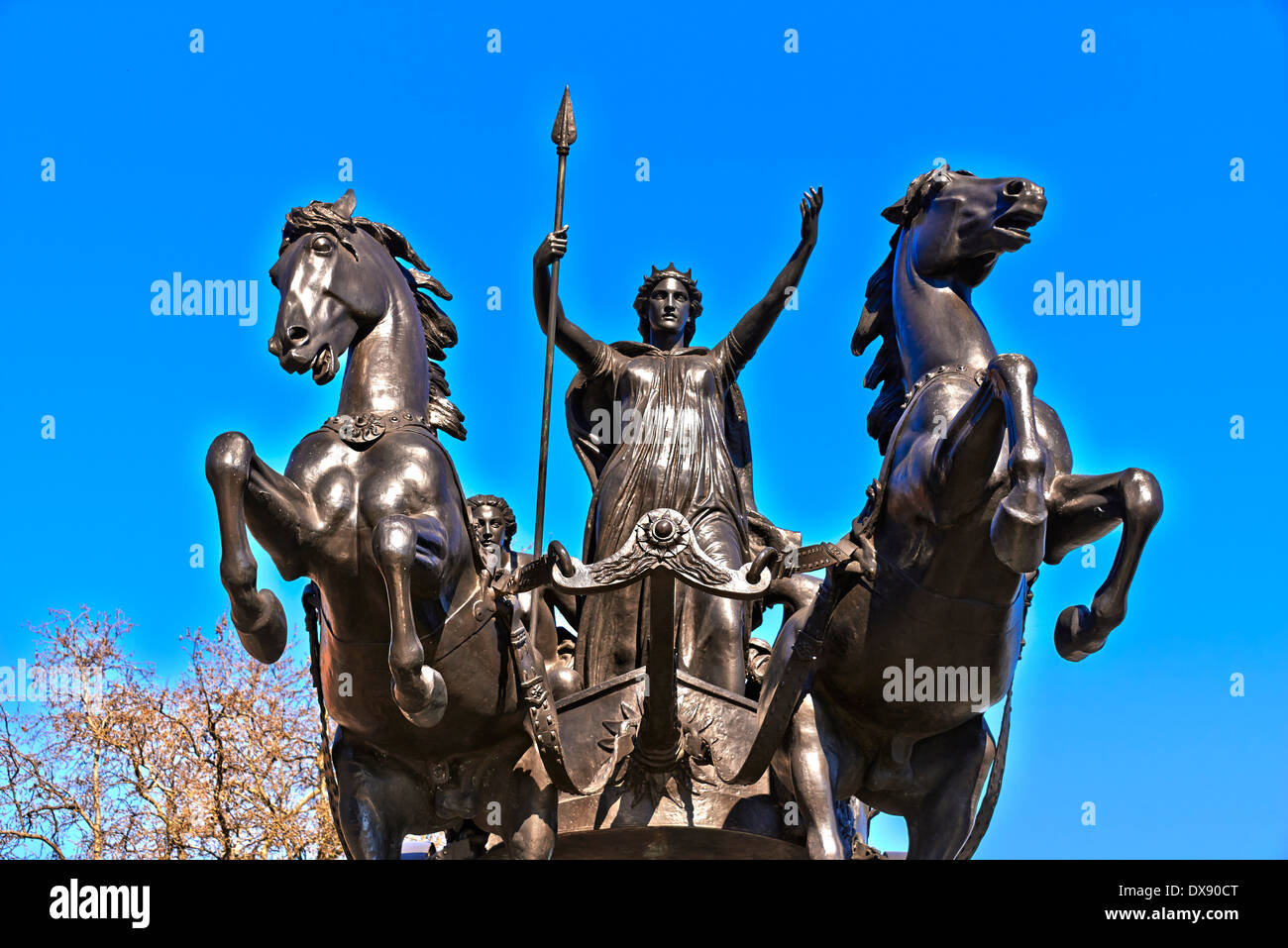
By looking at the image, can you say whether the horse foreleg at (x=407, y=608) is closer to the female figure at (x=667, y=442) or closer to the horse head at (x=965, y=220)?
the female figure at (x=667, y=442)

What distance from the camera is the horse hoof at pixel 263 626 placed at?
8148mm

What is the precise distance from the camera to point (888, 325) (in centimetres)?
980

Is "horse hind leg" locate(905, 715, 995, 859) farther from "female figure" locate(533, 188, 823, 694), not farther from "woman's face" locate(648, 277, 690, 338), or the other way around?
"woman's face" locate(648, 277, 690, 338)

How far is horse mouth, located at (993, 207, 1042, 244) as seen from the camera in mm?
9062

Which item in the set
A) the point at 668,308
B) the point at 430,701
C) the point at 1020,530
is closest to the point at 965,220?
the point at 1020,530

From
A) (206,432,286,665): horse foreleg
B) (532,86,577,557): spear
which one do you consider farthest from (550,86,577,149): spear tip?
(206,432,286,665): horse foreleg

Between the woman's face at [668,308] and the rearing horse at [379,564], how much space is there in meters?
1.96

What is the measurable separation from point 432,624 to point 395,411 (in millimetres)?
1134

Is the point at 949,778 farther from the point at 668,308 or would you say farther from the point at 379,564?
the point at 668,308

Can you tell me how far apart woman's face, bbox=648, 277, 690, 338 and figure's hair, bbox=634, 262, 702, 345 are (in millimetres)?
33

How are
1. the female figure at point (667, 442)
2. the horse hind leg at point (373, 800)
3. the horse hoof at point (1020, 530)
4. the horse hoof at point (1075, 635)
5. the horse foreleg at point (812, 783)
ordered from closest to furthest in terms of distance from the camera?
the horse hoof at point (1020, 530) < the horse hoof at point (1075, 635) < the horse foreleg at point (812, 783) < the horse hind leg at point (373, 800) < the female figure at point (667, 442)

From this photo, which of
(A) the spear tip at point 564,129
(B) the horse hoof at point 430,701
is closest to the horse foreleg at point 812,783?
(B) the horse hoof at point 430,701

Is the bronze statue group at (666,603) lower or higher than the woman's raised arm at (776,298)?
lower
